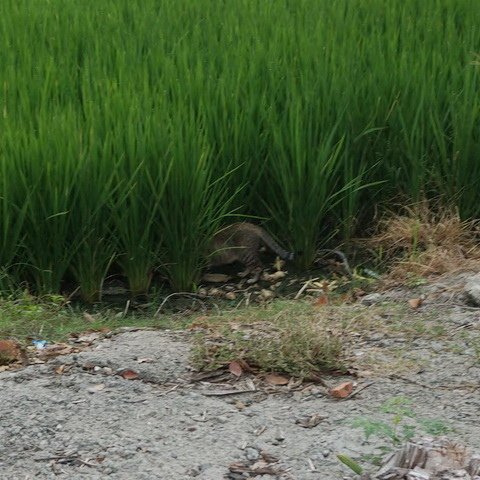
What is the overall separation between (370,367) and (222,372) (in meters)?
0.38

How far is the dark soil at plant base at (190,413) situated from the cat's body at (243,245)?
1.07m

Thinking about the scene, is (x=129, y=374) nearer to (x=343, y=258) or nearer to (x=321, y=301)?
A: (x=321, y=301)

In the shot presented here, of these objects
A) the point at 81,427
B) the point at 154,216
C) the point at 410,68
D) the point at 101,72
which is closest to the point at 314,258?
the point at 154,216

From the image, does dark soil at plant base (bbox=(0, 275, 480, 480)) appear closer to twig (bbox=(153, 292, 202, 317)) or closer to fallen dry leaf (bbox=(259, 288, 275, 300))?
twig (bbox=(153, 292, 202, 317))

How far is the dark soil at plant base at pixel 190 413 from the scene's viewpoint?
2289 mm

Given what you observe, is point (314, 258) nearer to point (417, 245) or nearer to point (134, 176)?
point (417, 245)

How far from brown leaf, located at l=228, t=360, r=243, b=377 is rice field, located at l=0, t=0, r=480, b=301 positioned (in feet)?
3.72

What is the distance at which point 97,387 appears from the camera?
2639 millimetres

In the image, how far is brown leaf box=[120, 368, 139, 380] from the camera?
2.73 metres

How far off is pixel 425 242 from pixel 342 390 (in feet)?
4.79

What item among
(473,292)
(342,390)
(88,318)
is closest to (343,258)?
(473,292)

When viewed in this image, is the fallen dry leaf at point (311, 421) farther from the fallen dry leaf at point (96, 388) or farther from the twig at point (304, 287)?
the twig at point (304, 287)

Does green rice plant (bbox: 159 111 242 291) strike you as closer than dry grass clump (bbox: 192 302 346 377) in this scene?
No

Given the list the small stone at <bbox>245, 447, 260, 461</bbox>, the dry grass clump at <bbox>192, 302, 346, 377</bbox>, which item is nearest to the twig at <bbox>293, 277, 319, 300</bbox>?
the dry grass clump at <bbox>192, 302, 346, 377</bbox>
